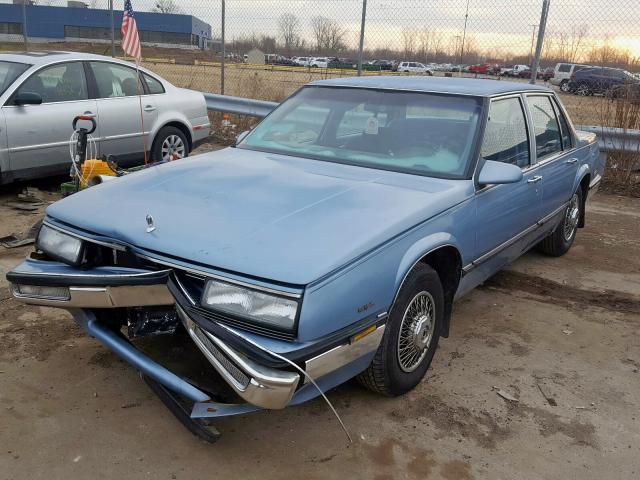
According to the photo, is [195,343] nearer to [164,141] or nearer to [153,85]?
[164,141]

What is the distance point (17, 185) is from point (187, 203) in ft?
16.8

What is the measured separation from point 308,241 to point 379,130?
1585 millimetres

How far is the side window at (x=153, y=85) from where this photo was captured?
766 cm

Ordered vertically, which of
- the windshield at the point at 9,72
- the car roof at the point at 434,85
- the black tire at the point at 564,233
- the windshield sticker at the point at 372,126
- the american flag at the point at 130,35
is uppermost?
the american flag at the point at 130,35

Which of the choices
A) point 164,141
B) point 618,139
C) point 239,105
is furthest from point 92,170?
point 618,139

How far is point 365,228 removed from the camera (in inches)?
109

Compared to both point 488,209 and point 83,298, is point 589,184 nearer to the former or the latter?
point 488,209

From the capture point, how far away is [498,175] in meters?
3.49

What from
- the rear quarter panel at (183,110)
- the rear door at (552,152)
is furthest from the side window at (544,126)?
the rear quarter panel at (183,110)

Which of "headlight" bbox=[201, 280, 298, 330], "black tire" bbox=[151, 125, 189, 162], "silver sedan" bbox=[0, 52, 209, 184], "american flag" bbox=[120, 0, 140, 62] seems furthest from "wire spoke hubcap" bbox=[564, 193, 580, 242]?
"american flag" bbox=[120, 0, 140, 62]

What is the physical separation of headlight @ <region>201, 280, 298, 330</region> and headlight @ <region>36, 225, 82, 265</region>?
803mm

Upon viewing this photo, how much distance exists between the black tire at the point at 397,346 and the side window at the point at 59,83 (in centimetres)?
524

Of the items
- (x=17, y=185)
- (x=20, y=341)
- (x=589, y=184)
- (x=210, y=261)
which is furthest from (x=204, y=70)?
(x=210, y=261)

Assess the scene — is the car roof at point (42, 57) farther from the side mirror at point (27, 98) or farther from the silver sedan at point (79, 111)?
the side mirror at point (27, 98)
